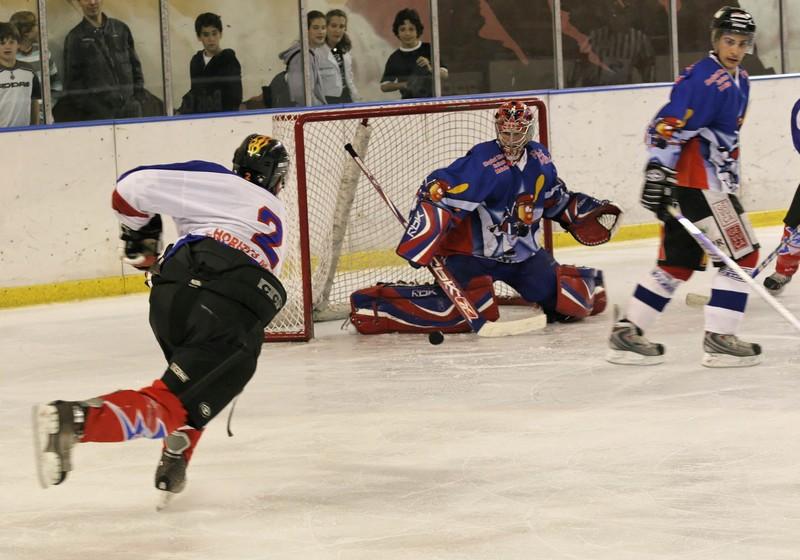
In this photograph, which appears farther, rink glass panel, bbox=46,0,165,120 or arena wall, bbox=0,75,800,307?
rink glass panel, bbox=46,0,165,120

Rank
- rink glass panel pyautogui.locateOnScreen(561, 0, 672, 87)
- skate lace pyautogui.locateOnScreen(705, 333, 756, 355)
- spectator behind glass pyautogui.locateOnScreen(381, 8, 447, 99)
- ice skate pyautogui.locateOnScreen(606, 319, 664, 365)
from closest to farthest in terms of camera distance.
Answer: skate lace pyautogui.locateOnScreen(705, 333, 756, 355), ice skate pyautogui.locateOnScreen(606, 319, 664, 365), spectator behind glass pyautogui.locateOnScreen(381, 8, 447, 99), rink glass panel pyautogui.locateOnScreen(561, 0, 672, 87)

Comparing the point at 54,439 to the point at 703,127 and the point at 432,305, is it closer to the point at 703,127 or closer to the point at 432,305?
the point at 703,127

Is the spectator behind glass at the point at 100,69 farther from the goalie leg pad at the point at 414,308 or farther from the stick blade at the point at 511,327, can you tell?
the stick blade at the point at 511,327

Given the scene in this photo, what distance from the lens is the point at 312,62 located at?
7.54 meters

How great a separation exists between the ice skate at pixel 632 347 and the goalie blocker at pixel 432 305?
81cm

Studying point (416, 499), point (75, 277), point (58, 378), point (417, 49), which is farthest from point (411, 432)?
point (417, 49)

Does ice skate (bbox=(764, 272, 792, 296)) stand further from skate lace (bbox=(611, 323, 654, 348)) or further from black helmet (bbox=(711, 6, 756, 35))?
black helmet (bbox=(711, 6, 756, 35))

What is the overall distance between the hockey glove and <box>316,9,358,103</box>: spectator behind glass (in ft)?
14.7

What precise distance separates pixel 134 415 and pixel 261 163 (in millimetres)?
693

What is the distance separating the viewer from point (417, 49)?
311 inches

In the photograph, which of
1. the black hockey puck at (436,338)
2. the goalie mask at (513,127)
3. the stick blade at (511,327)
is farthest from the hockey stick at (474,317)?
the goalie mask at (513,127)

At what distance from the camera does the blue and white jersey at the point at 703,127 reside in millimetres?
4387

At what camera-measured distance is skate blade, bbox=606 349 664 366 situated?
15.3 ft

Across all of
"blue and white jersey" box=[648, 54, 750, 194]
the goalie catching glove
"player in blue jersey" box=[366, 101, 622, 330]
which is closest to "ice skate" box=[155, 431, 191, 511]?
"blue and white jersey" box=[648, 54, 750, 194]
